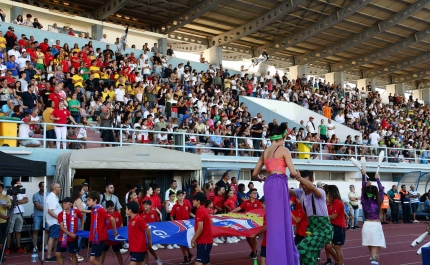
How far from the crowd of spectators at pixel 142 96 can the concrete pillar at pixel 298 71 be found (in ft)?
42.8

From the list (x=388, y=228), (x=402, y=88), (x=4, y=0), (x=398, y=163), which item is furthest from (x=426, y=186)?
(x=402, y=88)

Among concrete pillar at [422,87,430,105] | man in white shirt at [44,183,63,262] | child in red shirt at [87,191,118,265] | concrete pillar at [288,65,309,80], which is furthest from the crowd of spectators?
concrete pillar at [422,87,430,105]

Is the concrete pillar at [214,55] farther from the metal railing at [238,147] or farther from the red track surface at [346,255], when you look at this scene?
the red track surface at [346,255]

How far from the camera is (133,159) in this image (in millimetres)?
16141

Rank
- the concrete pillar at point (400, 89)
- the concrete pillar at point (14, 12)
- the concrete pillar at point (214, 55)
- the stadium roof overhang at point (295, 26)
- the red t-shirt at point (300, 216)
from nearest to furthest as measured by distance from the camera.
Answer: the red t-shirt at point (300, 216) < the concrete pillar at point (14, 12) < the stadium roof overhang at point (295, 26) < the concrete pillar at point (214, 55) < the concrete pillar at point (400, 89)

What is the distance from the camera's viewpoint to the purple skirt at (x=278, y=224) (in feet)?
23.8

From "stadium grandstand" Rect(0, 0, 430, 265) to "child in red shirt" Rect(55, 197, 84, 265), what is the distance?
77.6 inches

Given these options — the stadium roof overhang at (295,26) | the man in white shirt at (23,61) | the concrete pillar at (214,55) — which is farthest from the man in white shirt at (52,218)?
the concrete pillar at (214,55)

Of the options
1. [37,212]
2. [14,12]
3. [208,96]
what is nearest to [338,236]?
[37,212]

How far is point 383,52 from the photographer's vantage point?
45156mm

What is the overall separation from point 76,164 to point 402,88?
45559mm

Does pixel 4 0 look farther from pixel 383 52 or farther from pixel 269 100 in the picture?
pixel 383 52

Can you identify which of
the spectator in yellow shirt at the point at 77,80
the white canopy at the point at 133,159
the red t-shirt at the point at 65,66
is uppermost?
the red t-shirt at the point at 65,66

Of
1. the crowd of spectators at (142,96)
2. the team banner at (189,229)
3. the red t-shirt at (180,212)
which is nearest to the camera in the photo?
the team banner at (189,229)
